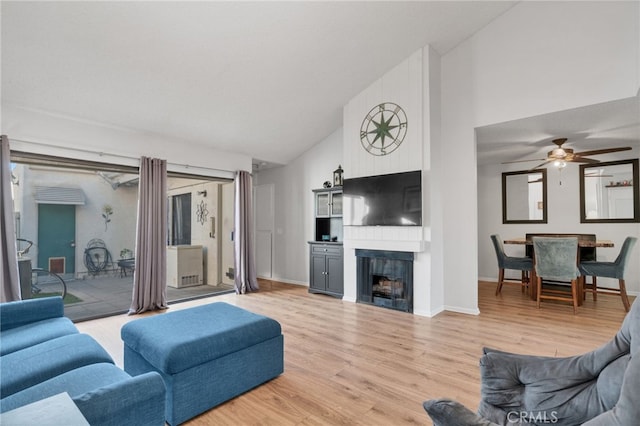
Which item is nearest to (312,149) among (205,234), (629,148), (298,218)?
(298,218)

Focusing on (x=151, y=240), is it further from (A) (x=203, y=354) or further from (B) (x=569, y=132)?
(B) (x=569, y=132)

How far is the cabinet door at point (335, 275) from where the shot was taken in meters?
5.14

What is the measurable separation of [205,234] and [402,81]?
4445 mm

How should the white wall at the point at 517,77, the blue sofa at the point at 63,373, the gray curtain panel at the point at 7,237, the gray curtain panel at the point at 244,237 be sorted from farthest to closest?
the gray curtain panel at the point at 244,237, the white wall at the point at 517,77, the gray curtain panel at the point at 7,237, the blue sofa at the point at 63,373

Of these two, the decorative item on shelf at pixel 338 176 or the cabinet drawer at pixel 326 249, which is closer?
the cabinet drawer at pixel 326 249

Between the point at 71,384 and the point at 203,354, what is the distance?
68cm

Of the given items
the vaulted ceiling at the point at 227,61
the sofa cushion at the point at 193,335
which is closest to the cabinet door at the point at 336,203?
the vaulted ceiling at the point at 227,61

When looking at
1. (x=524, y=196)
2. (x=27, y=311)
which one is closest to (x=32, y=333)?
(x=27, y=311)

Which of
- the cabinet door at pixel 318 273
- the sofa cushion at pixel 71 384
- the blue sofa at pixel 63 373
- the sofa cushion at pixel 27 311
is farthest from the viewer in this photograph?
the cabinet door at pixel 318 273

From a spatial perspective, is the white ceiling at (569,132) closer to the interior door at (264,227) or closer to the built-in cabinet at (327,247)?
the built-in cabinet at (327,247)

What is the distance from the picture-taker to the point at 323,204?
227 inches

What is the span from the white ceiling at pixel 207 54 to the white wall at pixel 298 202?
1157 millimetres

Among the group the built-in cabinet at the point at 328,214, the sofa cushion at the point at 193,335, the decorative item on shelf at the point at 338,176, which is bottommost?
the sofa cushion at the point at 193,335

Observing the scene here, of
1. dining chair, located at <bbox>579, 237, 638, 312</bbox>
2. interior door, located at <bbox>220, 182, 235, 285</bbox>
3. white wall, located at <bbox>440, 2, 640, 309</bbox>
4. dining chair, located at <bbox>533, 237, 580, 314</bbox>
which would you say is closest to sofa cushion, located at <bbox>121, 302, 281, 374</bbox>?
white wall, located at <bbox>440, 2, 640, 309</bbox>
